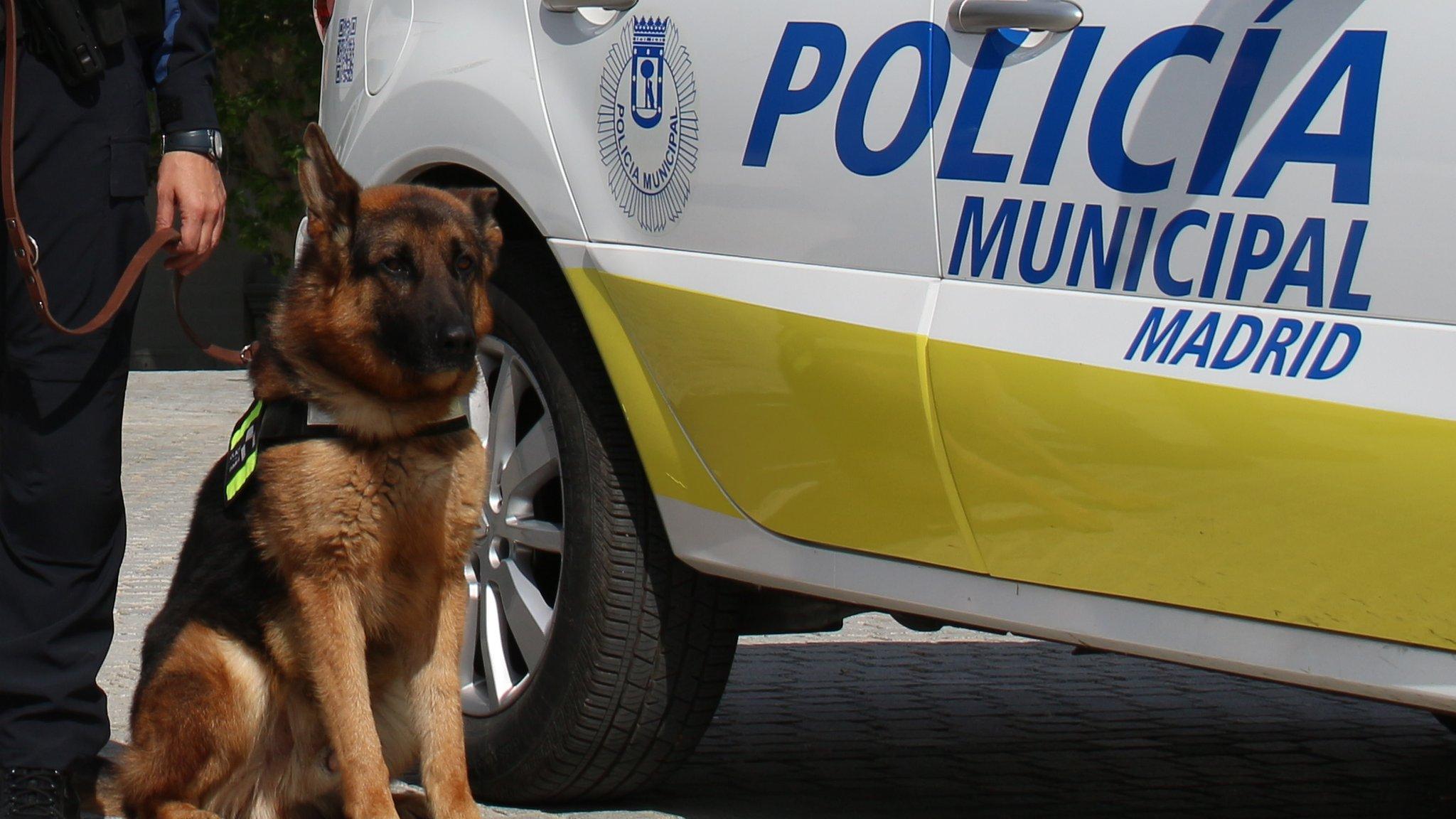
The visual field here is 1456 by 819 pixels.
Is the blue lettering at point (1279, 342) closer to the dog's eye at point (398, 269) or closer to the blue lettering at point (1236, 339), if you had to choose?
the blue lettering at point (1236, 339)

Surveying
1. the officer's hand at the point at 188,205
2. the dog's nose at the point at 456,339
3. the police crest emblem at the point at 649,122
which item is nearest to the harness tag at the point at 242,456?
the officer's hand at the point at 188,205

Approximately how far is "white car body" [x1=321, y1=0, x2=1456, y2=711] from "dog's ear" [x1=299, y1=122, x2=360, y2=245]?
0.39 meters

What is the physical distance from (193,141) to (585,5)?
808 millimetres

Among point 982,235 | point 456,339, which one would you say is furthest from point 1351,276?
point 456,339

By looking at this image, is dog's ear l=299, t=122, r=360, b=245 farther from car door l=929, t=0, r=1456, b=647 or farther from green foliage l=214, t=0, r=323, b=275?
green foliage l=214, t=0, r=323, b=275

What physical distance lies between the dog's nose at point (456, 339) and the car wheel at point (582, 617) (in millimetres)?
336

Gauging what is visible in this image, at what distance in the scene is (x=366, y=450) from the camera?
Result: 11.2 feet

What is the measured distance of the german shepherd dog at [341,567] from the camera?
333cm

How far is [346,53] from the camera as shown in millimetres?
4367

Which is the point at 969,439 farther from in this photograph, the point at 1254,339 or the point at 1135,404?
the point at 1254,339

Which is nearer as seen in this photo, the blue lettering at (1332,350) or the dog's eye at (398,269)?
the blue lettering at (1332,350)

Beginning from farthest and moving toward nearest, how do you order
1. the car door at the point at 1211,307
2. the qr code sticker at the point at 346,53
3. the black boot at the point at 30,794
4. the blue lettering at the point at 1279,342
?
the qr code sticker at the point at 346,53 < the black boot at the point at 30,794 < the blue lettering at the point at 1279,342 < the car door at the point at 1211,307

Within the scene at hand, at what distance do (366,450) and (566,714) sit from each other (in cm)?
67

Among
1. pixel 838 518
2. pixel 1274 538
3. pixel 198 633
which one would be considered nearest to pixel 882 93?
pixel 838 518
